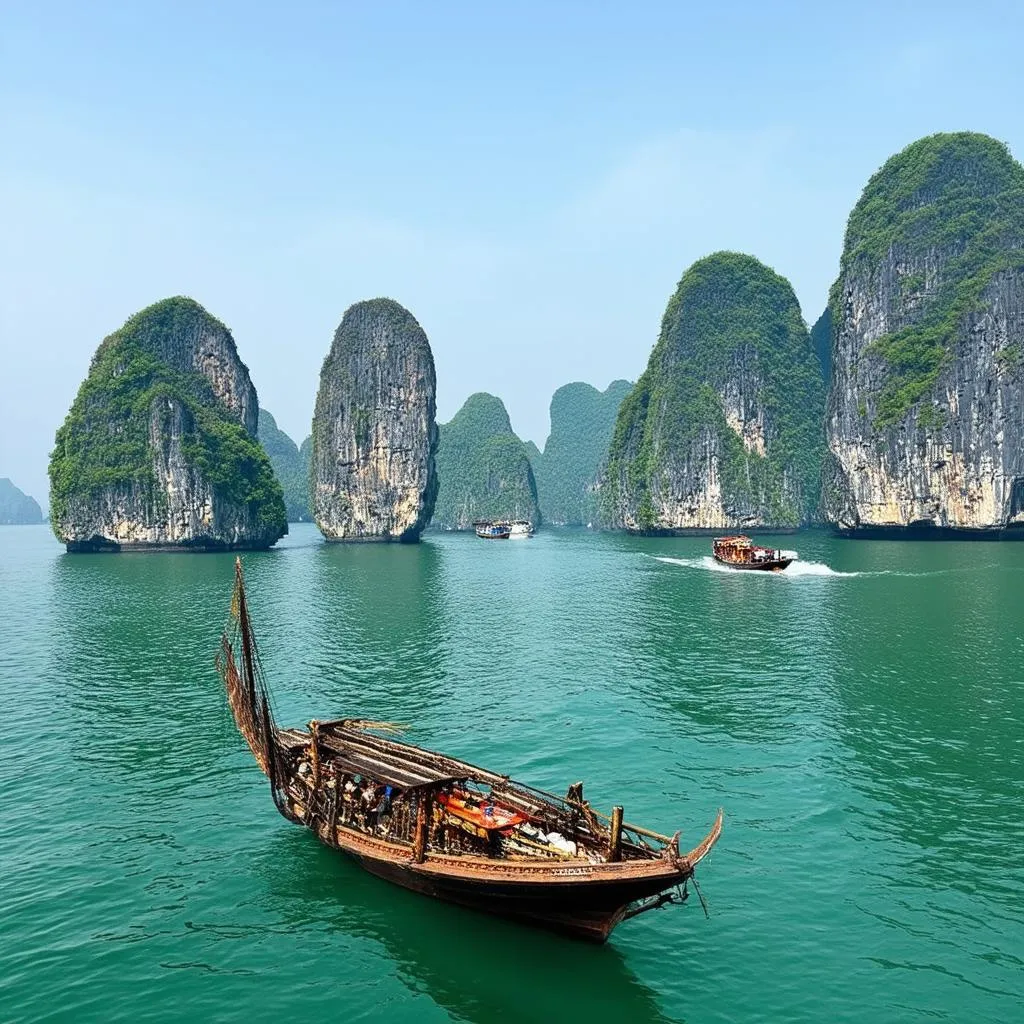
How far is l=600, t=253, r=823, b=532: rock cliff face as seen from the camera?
126750mm

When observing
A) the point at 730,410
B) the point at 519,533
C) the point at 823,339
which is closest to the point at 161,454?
the point at 519,533

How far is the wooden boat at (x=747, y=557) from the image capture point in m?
64.2

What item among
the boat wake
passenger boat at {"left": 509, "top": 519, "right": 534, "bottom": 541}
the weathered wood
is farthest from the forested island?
the weathered wood

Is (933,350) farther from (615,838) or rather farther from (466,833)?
(615,838)

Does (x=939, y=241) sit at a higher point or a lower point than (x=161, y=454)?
higher

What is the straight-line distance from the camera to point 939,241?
101 metres

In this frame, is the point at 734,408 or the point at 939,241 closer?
the point at 939,241

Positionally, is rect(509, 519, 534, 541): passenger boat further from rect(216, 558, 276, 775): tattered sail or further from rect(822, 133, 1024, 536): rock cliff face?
rect(216, 558, 276, 775): tattered sail

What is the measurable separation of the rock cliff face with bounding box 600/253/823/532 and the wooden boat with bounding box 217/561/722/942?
114726mm

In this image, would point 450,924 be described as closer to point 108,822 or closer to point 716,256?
point 108,822

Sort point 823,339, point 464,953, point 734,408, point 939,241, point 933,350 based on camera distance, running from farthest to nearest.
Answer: point 823,339 < point 734,408 < point 939,241 < point 933,350 < point 464,953

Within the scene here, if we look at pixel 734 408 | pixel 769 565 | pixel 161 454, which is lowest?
pixel 769 565

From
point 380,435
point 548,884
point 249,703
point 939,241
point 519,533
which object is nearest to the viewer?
point 548,884

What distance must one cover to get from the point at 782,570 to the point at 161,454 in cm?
7467
